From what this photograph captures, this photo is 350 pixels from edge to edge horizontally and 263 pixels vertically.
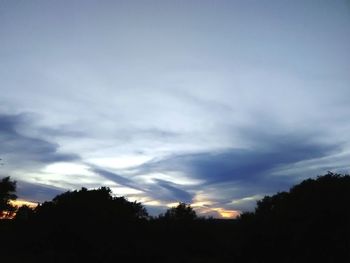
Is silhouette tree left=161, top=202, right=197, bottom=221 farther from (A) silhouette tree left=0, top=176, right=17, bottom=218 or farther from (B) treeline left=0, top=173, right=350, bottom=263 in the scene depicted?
(A) silhouette tree left=0, top=176, right=17, bottom=218

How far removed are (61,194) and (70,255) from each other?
26976 millimetres

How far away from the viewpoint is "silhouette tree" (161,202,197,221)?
2237 inches

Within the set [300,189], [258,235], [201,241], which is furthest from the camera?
[201,241]

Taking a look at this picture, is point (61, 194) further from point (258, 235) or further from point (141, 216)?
point (258, 235)

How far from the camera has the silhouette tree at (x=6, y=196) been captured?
67.6 m

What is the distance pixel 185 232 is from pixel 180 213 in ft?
35.4

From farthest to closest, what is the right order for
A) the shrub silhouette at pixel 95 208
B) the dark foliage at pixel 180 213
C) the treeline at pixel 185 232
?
1. the dark foliage at pixel 180 213
2. the shrub silhouette at pixel 95 208
3. the treeline at pixel 185 232

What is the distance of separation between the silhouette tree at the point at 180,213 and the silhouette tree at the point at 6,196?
26.2 meters

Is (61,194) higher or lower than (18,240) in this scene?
higher

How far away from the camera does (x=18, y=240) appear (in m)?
47.4

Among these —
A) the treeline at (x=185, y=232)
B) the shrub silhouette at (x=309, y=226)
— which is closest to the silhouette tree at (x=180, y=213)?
the treeline at (x=185, y=232)

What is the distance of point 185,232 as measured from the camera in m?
48.5

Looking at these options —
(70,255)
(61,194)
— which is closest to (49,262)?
(70,255)

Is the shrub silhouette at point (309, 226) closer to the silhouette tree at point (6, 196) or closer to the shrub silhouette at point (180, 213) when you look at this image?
the shrub silhouette at point (180, 213)
